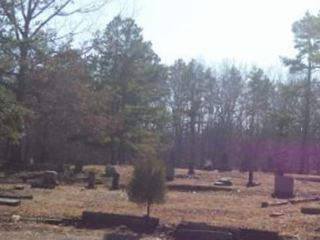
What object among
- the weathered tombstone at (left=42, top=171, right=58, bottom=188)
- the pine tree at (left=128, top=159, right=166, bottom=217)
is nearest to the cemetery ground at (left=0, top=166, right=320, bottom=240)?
the weathered tombstone at (left=42, top=171, right=58, bottom=188)

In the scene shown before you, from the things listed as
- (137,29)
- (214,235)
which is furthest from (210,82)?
(214,235)

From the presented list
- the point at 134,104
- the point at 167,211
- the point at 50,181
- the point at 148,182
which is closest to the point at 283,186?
the point at 167,211

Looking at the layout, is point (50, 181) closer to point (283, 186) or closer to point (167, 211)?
point (283, 186)

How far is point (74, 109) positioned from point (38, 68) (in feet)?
9.45

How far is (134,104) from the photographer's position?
165 feet

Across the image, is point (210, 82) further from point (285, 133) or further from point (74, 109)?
point (74, 109)

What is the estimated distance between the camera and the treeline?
32969 mm

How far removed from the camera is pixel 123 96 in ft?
163

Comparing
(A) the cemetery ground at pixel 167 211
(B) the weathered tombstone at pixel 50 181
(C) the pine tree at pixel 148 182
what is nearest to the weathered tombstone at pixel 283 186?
(A) the cemetery ground at pixel 167 211

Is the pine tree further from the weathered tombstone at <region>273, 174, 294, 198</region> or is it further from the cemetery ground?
the weathered tombstone at <region>273, 174, 294, 198</region>

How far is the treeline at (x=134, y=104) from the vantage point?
1298 inches

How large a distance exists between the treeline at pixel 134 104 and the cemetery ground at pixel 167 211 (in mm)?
1570

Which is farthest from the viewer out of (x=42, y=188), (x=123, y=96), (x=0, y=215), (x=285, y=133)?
(x=285, y=133)

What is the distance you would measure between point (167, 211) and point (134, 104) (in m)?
33.8
